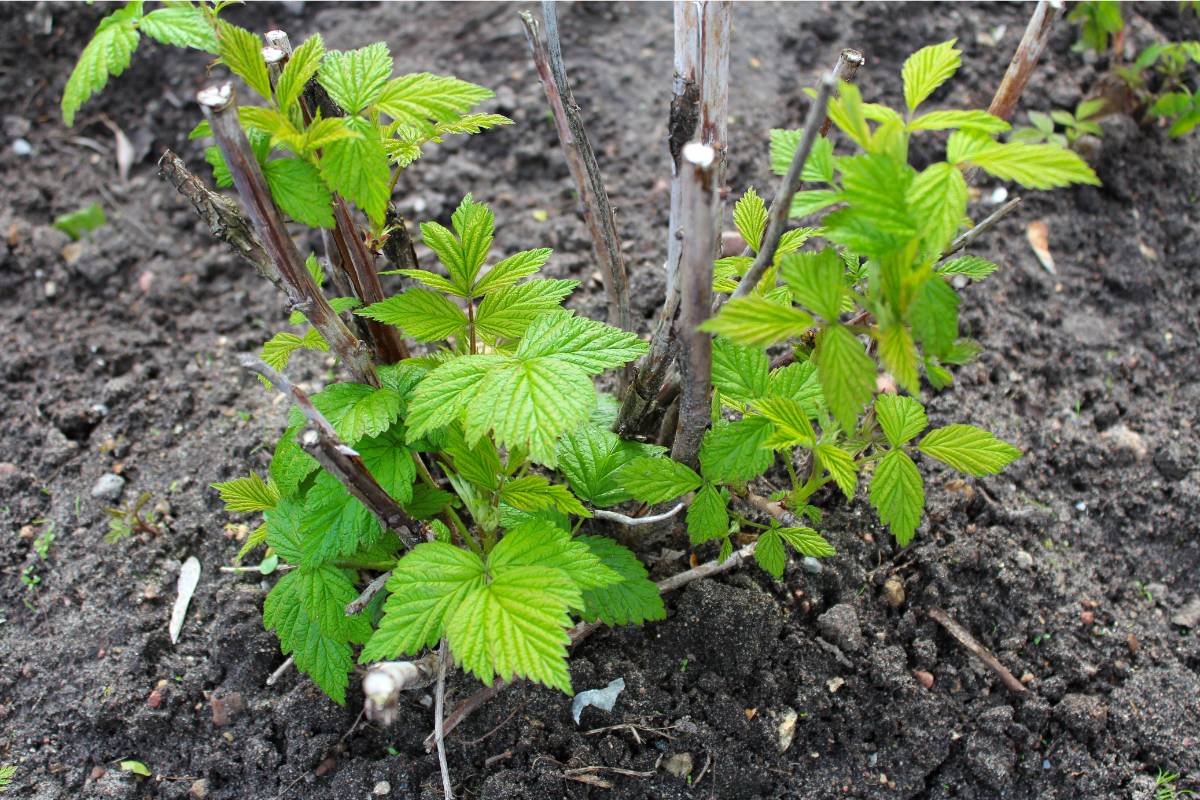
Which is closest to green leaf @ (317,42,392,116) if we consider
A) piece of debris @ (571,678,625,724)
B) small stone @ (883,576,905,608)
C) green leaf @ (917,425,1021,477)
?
green leaf @ (917,425,1021,477)

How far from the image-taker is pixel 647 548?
2066 mm

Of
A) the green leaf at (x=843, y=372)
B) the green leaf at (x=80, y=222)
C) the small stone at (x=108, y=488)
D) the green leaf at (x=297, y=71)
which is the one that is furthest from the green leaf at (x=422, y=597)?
the green leaf at (x=80, y=222)

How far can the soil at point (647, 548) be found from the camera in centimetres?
187

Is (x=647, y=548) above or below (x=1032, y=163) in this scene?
below

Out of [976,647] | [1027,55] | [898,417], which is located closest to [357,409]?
[898,417]

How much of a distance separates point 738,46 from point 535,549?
240 centimetres

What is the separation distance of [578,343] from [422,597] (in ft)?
1.66

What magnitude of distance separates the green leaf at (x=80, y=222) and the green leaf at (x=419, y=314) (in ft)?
6.04

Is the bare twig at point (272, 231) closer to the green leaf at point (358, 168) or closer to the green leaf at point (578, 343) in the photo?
the green leaf at point (358, 168)

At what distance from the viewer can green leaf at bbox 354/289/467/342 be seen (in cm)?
158

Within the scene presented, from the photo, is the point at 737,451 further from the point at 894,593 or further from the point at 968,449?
the point at 894,593

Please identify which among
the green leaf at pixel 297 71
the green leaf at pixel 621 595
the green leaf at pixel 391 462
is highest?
the green leaf at pixel 297 71

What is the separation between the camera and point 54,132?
3.21 metres

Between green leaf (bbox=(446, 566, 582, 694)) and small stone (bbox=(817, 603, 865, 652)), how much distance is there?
2.68ft
